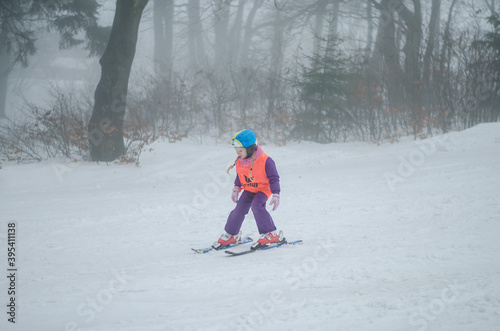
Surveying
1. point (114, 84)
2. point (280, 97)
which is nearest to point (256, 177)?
point (114, 84)

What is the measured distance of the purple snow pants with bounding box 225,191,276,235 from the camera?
455 centimetres

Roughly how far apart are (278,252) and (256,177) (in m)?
0.87

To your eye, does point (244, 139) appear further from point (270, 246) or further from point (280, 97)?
point (280, 97)

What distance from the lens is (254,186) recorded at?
4.59 m

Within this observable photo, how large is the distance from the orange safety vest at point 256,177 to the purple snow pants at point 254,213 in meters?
0.07

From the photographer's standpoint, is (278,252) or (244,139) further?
(244,139)

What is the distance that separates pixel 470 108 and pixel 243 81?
881 cm

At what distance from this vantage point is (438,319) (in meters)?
2.57

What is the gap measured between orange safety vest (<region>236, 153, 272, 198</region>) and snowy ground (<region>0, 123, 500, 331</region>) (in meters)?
0.73

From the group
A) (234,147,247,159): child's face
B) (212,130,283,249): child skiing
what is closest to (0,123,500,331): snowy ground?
(212,130,283,249): child skiing

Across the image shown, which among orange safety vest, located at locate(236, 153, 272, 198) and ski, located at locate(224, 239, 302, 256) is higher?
orange safety vest, located at locate(236, 153, 272, 198)

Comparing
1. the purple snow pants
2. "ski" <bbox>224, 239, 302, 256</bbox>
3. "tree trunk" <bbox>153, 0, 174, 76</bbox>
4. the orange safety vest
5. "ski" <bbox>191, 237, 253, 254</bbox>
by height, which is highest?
"tree trunk" <bbox>153, 0, 174, 76</bbox>

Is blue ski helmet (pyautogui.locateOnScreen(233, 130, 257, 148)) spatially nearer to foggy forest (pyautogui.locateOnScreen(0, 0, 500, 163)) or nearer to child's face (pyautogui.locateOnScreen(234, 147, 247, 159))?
child's face (pyautogui.locateOnScreen(234, 147, 247, 159))

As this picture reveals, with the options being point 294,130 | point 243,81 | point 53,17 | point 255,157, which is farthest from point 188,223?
point 243,81
